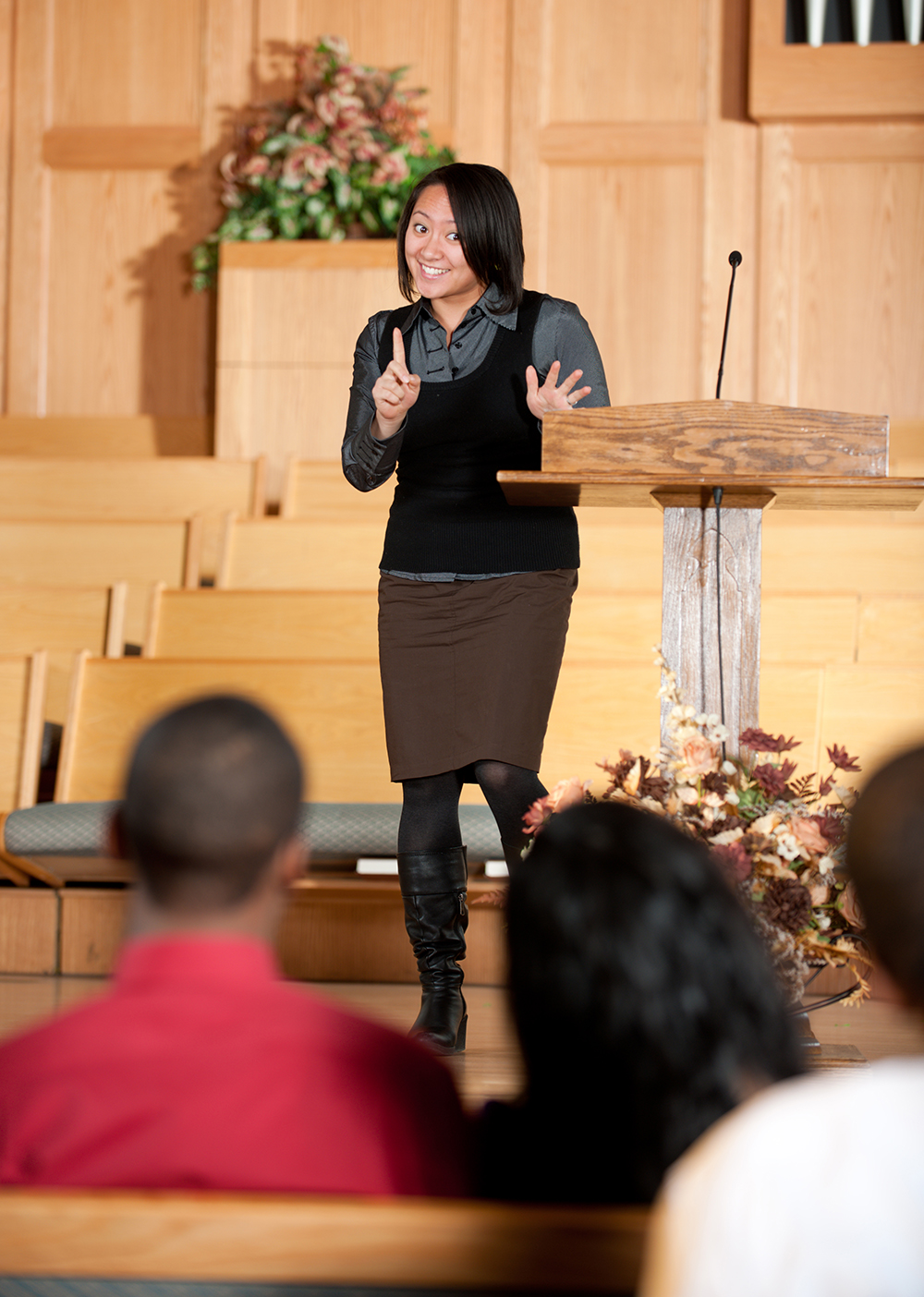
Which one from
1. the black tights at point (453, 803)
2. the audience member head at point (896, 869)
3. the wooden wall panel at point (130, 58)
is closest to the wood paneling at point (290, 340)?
the wooden wall panel at point (130, 58)

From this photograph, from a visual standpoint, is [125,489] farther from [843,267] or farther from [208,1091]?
[208,1091]

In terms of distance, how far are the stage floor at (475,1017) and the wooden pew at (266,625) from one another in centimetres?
66

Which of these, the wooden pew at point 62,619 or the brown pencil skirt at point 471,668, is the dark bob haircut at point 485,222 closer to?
the brown pencil skirt at point 471,668

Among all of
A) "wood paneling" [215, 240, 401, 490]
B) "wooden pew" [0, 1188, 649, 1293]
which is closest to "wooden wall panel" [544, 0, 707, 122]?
"wood paneling" [215, 240, 401, 490]

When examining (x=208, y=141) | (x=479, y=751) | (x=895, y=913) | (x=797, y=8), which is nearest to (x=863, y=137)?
(x=797, y=8)

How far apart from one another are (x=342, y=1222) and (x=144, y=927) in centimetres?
16

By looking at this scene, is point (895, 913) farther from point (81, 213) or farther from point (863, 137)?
point (81, 213)

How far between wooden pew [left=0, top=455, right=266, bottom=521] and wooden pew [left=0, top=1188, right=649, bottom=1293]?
2935 mm

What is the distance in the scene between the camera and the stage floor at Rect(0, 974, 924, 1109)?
54.1 inches

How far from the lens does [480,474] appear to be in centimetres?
156

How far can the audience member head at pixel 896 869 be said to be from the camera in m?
0.46

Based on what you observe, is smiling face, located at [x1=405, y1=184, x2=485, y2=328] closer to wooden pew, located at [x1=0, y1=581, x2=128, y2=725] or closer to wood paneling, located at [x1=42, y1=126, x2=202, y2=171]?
wooden pew, located at [x1=0, y1=581, x2=128, y2=725]

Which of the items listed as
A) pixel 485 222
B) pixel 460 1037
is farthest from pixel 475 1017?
pixel 485 222

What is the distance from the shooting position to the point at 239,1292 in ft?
1.53
